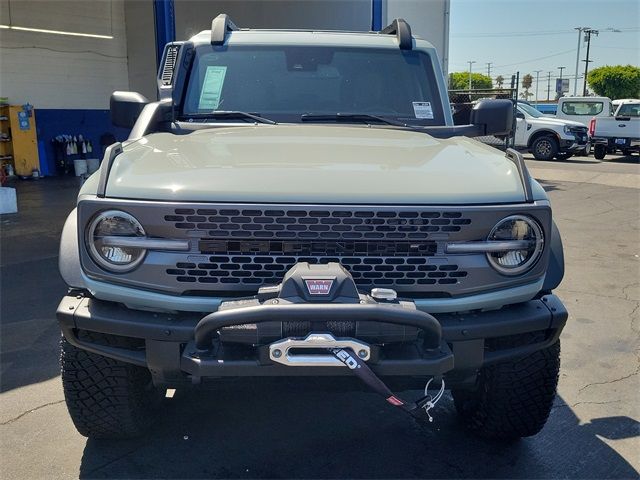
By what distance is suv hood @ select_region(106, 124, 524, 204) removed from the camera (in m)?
2.43

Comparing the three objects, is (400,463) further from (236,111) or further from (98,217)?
(236,111)

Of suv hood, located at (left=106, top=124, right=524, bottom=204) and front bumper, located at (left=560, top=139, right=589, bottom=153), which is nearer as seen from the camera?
suv hood, located at (left=106, top=124, right=524, bottom=204)

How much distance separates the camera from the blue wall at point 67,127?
14.9 meters

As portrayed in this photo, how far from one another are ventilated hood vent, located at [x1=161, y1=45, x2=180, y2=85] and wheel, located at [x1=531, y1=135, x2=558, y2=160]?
18115 mm

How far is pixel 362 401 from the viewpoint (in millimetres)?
3652

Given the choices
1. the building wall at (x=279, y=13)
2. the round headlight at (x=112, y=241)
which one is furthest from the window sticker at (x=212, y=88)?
the building wall at (x=279, y=13)

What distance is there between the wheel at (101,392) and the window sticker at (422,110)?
219cm

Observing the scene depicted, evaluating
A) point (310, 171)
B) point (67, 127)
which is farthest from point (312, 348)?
point (67, 127)

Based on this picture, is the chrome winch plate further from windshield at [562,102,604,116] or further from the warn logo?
windshield at [562,102,604,116]

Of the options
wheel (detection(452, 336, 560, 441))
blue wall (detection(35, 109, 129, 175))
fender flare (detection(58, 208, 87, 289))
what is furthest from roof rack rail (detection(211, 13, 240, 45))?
blue wall (detection(35, 109, 129, 175))

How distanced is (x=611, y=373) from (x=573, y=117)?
21486 mm

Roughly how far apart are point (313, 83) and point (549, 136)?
18.3m

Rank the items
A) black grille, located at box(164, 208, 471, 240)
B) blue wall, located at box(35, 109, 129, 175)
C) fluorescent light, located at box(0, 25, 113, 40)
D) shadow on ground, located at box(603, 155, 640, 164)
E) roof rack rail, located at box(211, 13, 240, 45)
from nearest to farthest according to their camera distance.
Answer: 1. black grille, located at box(164, 208, 471, 240)
2. roof rack rail, located at box(211, 13, 240, 45)
3. fluorescent light, located at box(0, 25, 113, 40)
4. blue wall, located at box(35, 109, 129, 175)
5. shadow on ground, located at box(603, 155, 640, 164)

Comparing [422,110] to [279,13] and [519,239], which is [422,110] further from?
[279,13]
